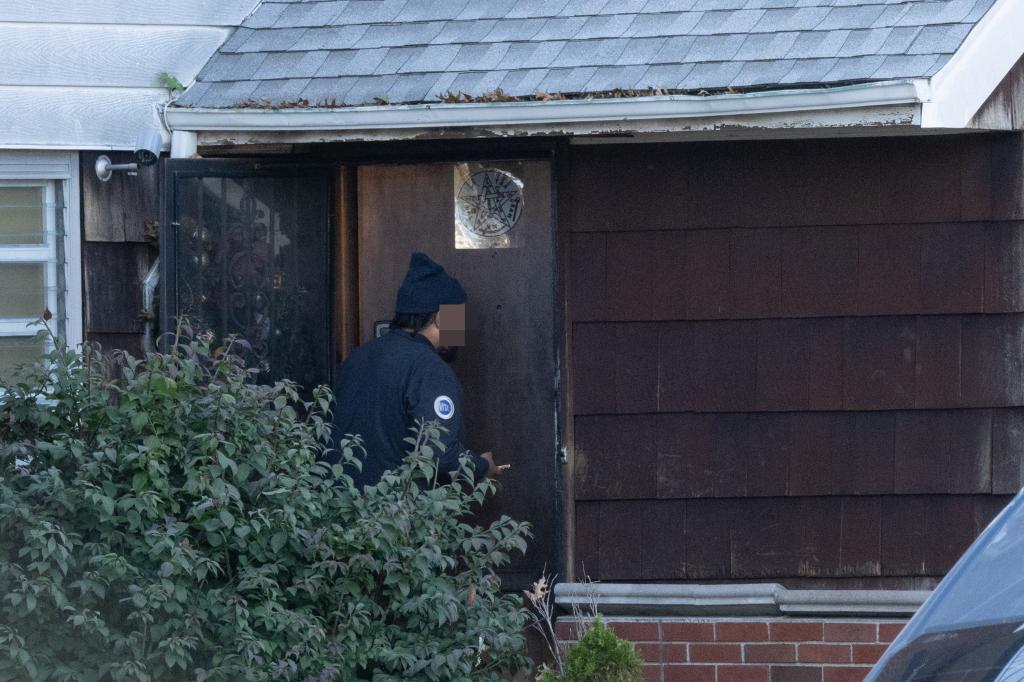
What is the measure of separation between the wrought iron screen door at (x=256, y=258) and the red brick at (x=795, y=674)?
2219mm

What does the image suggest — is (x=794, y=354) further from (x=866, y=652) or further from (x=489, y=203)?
(x=489, y=203)

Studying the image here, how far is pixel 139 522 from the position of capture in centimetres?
412

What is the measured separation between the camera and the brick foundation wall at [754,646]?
5.63m

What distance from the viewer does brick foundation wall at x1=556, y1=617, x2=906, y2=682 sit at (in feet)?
18.5

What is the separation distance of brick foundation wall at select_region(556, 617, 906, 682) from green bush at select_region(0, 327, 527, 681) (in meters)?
1.19

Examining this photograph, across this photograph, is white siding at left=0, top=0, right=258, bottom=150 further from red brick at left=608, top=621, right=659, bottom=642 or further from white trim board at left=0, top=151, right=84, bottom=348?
red brick at left=608, top=621, right=659, bottom=642

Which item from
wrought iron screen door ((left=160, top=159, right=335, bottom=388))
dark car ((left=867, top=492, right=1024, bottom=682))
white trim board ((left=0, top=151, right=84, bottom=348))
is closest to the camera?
dark car ((left=867, top=492, right=1024, bottom=682))

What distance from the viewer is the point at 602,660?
519 cm

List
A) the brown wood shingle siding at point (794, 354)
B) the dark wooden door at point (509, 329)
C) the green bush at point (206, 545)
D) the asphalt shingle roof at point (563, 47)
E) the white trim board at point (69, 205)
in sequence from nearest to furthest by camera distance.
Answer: the green bush at point (206, 545) → the asphalt shingle roof at point (563, 47) → the brown wood shingle siding at point (794, 354) → the dark wooden door at point (509, 329) → the white trim board at point (69, 205)

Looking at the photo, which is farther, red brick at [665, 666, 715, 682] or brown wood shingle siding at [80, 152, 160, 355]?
brown wood shingle siding at [80, 152, 160, 355]

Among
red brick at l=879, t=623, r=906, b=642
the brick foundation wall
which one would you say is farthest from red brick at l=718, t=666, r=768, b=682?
red brick at l=879, t=623, r=906, b=642

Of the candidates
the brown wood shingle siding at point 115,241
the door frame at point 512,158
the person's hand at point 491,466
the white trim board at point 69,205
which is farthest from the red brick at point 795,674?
the white trim board at point 69,205

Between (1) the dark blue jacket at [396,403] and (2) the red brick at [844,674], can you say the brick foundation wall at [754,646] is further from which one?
(1) the dark blue jacket at [396,403]

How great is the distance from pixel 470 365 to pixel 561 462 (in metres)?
0.71
